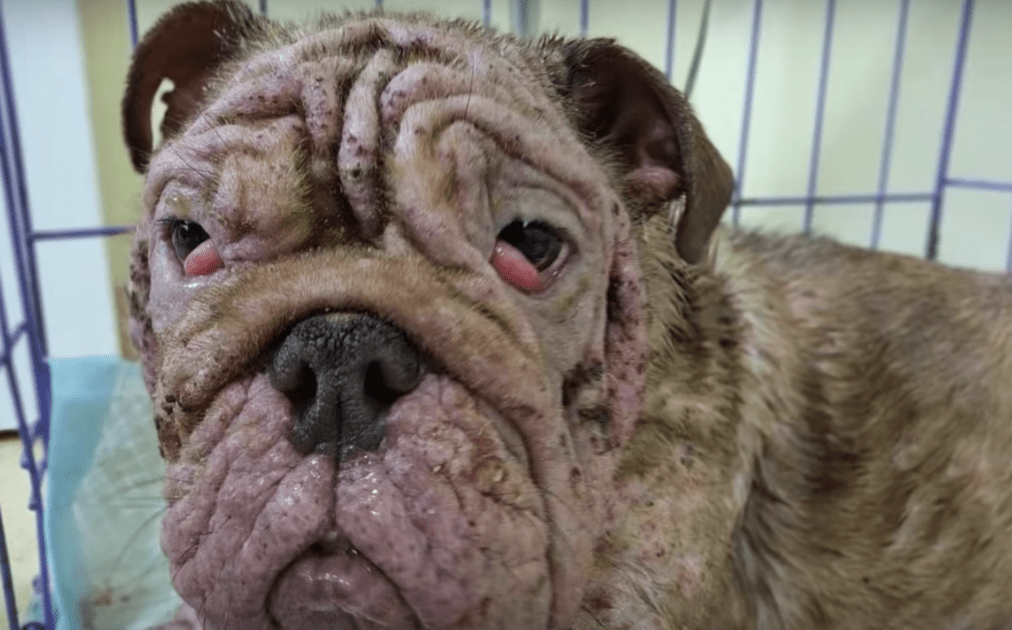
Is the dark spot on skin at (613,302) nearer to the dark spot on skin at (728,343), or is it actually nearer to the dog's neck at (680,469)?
the dog's neck at (680,469)

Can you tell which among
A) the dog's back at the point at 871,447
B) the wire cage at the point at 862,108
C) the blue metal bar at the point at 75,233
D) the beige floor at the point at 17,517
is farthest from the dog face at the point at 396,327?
the wire cage at the point at 862,108

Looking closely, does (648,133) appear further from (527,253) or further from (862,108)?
(862,108)

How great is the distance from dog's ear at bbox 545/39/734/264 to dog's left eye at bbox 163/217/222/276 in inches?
19.5

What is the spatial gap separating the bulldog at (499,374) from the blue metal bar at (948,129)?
1.03m

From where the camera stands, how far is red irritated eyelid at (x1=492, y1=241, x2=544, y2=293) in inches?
35.4

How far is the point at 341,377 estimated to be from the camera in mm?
716

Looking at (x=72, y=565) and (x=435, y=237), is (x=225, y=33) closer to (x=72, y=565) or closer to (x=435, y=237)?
(x=435, y=237)

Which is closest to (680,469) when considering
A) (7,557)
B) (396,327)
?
(396,327)

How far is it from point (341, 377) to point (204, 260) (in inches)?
10.9

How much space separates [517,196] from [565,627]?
0.47 metres

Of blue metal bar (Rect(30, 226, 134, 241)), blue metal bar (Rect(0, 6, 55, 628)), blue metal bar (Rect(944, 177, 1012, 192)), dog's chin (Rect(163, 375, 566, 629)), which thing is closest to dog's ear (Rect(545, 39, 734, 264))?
dog's chin (Rect(163, 375, 566, 629))

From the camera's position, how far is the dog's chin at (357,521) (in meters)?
0.72

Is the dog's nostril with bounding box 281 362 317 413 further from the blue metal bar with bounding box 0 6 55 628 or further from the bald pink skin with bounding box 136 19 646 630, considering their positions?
the blue metal bar with bounding box 0 6 55 628

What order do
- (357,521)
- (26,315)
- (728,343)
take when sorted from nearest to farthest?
(357,521) → (728,343) → (26,315)
